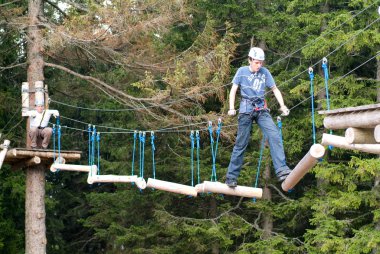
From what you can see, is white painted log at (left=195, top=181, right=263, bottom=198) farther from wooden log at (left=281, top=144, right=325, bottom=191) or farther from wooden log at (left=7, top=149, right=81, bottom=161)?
wooden log at (left=7, top=149, right=81, bottom=161)

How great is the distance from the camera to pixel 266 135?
10156 millimetres

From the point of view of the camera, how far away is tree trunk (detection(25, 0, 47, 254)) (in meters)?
15.6

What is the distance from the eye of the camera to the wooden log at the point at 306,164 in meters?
8.82

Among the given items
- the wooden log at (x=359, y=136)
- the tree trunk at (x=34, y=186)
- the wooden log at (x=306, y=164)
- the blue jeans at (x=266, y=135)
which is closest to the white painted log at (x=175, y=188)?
the blue jeans at (x=266, y=135)

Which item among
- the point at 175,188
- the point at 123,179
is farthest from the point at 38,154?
the point at 175,188

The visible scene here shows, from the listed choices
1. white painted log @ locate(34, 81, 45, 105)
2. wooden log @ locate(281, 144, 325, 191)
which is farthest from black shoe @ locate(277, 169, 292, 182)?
white painted log @ locate(34, 81, 45, 105)

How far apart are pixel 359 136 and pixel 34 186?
8.26 metres

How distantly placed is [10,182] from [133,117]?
10.6 feet

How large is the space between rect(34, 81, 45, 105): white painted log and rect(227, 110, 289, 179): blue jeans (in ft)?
18.5

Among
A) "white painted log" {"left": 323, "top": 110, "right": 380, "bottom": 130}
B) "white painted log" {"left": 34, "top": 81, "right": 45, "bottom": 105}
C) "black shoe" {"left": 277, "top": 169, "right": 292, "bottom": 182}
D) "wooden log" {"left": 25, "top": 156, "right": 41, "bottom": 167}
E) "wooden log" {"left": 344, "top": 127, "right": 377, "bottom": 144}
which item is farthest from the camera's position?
"white painted log" {"left": 34, "top": 81, "right": 45, "bottom": 105}

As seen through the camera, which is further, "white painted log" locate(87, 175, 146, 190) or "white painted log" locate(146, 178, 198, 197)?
"white painted log" locate(87, 175, 146, 190)

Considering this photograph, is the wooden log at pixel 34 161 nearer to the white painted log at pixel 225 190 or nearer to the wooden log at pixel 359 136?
the white painted log at pixel 225 190

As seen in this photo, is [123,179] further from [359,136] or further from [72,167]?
[359,136]

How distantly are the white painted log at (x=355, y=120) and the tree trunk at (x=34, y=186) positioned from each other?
7567mm
